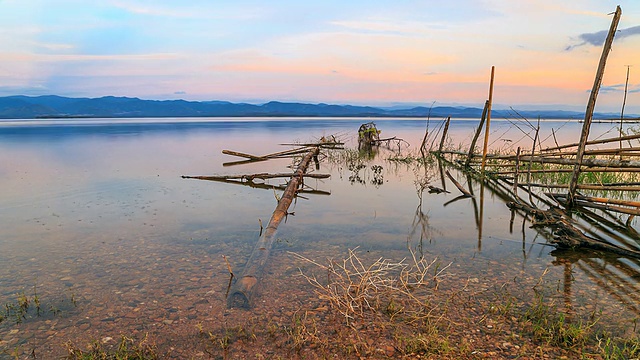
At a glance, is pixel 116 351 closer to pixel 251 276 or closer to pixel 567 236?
pixel 251 276

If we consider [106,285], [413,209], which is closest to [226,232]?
[106,285]

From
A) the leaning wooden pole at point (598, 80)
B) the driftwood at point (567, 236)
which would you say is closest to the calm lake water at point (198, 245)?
the driftwood at point (567, 236)

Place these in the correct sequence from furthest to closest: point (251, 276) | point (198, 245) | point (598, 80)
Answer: point (598, 80) < point (198, 245) < point (251, 276)

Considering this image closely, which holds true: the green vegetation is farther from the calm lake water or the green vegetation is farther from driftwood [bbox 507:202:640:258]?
driftwood [bbox 507:202:640:258]

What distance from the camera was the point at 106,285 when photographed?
662 centimetres

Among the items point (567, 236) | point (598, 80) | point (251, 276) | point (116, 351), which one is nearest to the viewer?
point (116, 351)

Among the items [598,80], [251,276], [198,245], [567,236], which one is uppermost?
[598,80]

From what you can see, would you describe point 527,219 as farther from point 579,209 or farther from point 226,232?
point 226,232

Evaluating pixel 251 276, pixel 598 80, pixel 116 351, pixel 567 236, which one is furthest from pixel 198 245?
pixel 598 80

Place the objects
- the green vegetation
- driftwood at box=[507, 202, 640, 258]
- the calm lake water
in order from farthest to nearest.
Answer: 1. driftwood at box=[507, 202, 640, 258]
2. the calm lake water
3. the green vegetation

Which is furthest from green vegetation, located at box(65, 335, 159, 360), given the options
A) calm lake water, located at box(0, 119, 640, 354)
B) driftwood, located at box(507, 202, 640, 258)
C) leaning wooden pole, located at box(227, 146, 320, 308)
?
driftwood, located at box(507, 202, 640, 258)

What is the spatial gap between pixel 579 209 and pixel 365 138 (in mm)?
24161

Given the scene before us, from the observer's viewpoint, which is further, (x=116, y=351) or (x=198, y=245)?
(x=198, y=245)

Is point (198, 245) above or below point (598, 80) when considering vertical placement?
below
